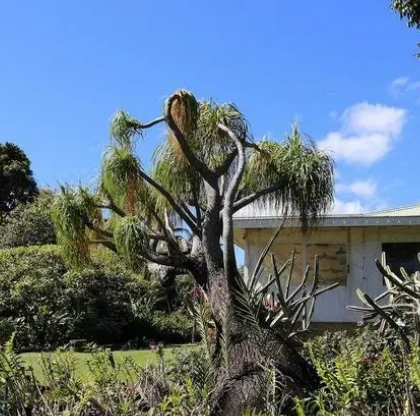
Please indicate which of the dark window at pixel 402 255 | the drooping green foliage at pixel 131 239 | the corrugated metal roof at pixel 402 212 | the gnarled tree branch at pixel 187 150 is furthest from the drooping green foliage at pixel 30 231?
the gnarled tree branch at pixel 187 150

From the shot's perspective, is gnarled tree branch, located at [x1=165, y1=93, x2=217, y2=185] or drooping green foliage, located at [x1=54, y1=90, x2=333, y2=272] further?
drooping green foliage, located at [x1=54, y1=90, x2=333, y2=272]

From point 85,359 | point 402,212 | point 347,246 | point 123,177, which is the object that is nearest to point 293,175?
point 123,177

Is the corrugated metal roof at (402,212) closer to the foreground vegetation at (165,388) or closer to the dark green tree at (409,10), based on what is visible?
the dark green tree at (409,10)

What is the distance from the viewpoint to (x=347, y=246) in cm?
1711

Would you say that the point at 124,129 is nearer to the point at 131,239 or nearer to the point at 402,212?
the point at 131,239

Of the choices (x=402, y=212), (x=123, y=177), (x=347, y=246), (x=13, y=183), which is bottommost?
(x=123, y=177)

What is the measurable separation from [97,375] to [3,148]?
34092mm

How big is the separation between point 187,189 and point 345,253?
974 centimetres

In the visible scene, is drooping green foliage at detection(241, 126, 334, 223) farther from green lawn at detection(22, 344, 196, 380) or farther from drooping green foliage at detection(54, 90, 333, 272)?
green lawn at detection(22, 344, 196, 380)

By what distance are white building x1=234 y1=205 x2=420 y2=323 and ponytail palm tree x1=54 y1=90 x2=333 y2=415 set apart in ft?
Result: 24.3

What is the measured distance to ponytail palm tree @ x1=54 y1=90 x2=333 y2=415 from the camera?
7496 millimetres

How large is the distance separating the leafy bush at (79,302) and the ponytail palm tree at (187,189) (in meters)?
7.44

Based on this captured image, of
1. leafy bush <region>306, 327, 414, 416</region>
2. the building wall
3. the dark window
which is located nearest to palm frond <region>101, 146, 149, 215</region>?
leafy bush <region>306, 327, 414, 416</region>

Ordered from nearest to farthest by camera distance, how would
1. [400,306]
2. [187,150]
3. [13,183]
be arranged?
1. [400,306]
2. [187,150]
3. [13,183]
